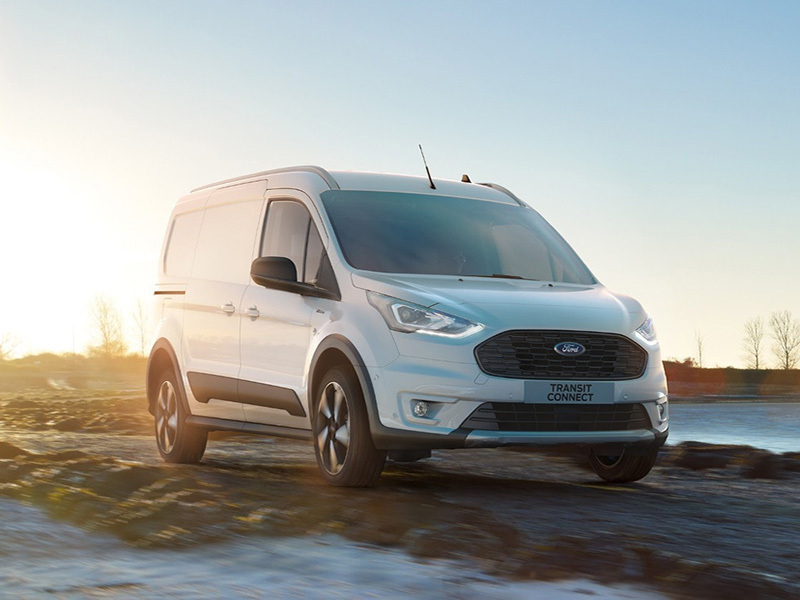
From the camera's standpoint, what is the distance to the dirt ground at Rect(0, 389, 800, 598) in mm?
5609

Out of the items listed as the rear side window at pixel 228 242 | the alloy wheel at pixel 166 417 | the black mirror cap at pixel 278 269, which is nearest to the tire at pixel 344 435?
the black mirror cap at pixel 278 269

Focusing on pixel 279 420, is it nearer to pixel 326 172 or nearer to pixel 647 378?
pixel 326 172

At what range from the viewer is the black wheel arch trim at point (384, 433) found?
306 inches

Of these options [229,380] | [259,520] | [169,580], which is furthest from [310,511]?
[229,380]

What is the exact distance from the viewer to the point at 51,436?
47.1ft

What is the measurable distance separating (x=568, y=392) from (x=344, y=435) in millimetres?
1513

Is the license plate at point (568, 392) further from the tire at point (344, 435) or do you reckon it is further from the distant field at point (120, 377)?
the distant field at point (120, 377)

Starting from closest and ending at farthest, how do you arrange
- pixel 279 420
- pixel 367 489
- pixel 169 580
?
pixel 169 580 < pixel 367 489 < pixel 279 420

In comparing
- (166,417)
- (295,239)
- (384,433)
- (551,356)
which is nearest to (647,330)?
(551,356)

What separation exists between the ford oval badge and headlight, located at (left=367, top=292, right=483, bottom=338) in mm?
544

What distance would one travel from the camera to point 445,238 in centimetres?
918

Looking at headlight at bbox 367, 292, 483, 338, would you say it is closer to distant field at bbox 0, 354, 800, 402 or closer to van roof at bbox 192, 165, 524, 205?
van roof at bbox 192, 165, 524, 205

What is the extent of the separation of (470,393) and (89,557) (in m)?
2.81

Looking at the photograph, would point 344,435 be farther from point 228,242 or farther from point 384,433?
point 228,242
